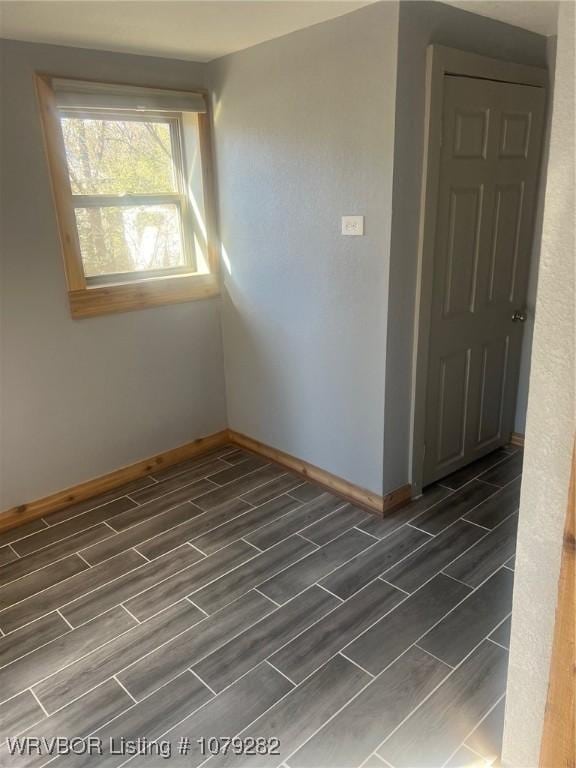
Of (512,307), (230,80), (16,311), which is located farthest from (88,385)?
(512,307)

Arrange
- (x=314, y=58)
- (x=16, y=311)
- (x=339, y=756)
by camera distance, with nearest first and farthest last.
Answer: (x=339, y=756)
(x=314, y=58)
(x=16, y=311)

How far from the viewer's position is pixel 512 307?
3.16 metres

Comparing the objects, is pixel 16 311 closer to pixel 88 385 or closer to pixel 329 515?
pixel 88 385

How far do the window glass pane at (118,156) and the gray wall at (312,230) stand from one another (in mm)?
338

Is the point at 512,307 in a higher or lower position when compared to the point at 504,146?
lower

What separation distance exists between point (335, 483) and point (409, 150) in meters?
1.73

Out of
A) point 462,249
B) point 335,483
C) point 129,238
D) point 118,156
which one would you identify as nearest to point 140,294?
point 129,238

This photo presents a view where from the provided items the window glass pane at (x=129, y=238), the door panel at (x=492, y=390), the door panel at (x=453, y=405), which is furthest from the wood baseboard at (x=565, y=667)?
the window glass pane at (x=129, y=238)

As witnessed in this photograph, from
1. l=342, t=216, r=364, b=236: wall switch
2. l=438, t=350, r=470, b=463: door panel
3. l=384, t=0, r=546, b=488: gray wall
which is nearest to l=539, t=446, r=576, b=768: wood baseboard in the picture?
l=384, t=0, r=546, b=488: gray wall

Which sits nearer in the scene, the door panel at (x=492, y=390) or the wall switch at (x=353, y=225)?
the wall switch at (x=353, y=225)

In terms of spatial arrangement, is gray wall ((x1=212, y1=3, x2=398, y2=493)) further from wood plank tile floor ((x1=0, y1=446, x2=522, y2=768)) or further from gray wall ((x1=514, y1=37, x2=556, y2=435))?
gray wall ((x1=514, y1=37, x2=556, y2=435))

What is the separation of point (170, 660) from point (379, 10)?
2.65 meters

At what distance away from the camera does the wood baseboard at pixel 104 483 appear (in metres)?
2.90

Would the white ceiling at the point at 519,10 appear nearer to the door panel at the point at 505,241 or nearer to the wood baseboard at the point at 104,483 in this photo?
the door panel at the point at 505,241
